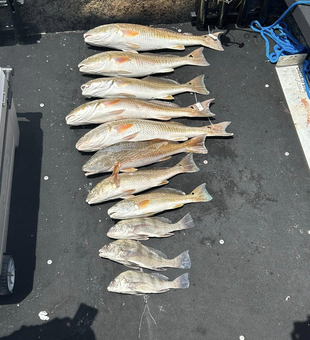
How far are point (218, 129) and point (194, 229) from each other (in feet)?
4.41

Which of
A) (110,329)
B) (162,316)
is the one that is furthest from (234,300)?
(110,329)

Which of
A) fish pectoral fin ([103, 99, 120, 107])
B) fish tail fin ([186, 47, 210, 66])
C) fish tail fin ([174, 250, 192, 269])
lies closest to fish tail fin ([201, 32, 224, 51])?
fish tail fin ([186, 47, 210, 66])

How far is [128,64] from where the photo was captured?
4.96 metres

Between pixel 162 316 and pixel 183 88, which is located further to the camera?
pixel 183 88

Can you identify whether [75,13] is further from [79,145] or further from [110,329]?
[110,329]

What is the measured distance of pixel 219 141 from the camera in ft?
15.7

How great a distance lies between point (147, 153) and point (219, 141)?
1043mm

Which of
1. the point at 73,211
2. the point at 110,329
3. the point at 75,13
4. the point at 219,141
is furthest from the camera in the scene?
the point at 75,13

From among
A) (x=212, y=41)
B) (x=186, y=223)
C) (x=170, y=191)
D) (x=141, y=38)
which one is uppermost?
(x=141, y=38)

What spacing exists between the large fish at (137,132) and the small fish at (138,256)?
127 cm

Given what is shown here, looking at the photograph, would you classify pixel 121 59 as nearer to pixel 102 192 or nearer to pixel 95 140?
pixel 95 140

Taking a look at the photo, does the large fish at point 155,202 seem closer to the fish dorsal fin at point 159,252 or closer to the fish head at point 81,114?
the fish dorsal fin at point 159,252

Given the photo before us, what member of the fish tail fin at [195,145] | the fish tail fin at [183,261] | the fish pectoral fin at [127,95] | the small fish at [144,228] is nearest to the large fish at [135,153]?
the fish tail fin at [195,145]

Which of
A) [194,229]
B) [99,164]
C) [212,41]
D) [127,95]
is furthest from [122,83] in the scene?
[194,229]
